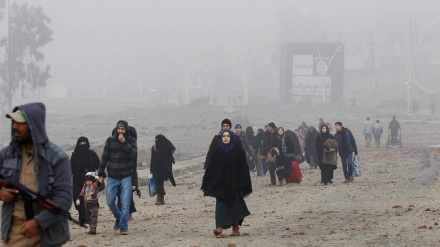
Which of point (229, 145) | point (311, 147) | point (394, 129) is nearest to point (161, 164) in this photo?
point (229, 145)

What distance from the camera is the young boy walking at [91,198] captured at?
14086 millimetres

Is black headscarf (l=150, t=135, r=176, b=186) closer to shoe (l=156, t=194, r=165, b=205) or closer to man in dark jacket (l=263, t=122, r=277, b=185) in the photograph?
shoe (l=156, t=194, r=165, b=205)

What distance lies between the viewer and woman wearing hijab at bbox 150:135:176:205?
19.3 metres

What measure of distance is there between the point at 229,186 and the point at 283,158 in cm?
969

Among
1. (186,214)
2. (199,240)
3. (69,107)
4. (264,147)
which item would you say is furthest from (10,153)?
(69,107)

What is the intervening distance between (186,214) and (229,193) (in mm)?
3861

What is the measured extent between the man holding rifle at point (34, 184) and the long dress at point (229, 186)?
6483 mm

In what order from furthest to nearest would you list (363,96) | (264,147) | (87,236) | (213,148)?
(363,96) < (264,147) < (213,148) < (87,236)

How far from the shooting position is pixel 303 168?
30219 mm

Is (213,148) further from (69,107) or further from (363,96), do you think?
(363,96)

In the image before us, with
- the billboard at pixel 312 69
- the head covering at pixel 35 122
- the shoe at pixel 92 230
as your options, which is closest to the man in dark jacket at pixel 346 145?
the shoe at pixel 92 230

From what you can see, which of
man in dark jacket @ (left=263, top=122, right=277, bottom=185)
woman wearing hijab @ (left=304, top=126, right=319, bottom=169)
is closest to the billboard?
woman wearing hijab @ (left=304, top=126, right=319, bottom=169)

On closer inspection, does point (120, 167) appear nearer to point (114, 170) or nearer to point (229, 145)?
point (114, 170)

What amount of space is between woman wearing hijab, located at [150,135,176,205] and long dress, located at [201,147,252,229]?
18.7 ft
